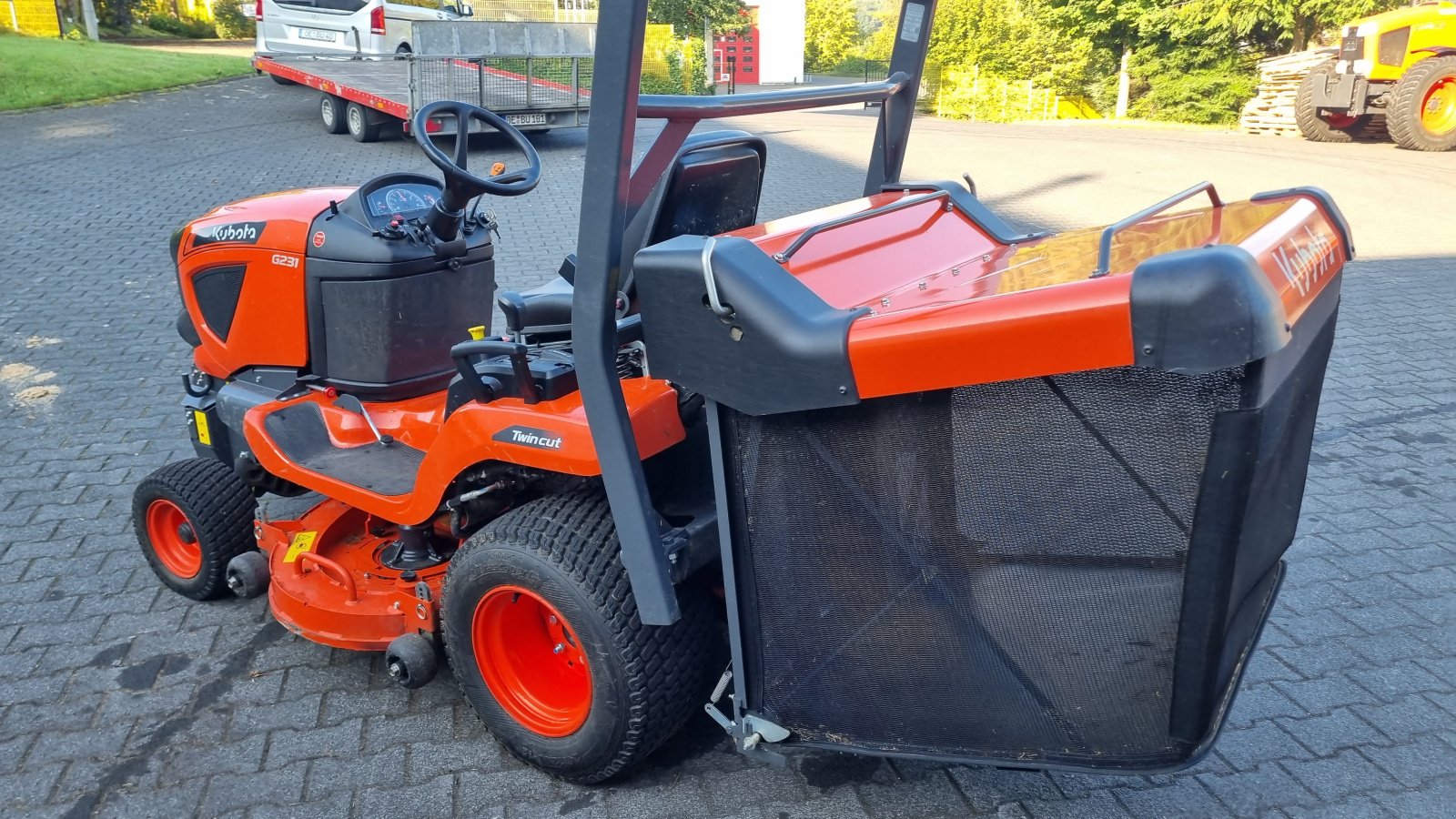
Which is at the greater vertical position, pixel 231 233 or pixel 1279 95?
pixel 1279 95

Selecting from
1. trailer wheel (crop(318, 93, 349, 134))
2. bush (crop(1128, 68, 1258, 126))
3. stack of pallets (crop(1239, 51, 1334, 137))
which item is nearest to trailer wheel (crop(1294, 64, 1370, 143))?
stack of pallets (crop(1239, 51, 1334, 137))

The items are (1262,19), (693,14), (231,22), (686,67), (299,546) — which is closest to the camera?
(299,546)

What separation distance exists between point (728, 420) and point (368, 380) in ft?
5.55

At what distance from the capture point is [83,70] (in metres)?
17.5

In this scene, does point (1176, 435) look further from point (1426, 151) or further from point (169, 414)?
point (1426, 151)

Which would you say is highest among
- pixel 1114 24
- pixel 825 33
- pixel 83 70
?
pixel 1114 24

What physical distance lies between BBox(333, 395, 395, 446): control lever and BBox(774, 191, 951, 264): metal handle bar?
1613 millimetres

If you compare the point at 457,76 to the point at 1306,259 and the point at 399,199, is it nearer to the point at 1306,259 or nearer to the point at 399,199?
the point at 399,199

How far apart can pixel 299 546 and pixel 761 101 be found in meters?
1.90

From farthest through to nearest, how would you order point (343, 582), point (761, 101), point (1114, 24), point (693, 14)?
point (1114, 24), point (693, 14), point (343, 582), point (761, 101)

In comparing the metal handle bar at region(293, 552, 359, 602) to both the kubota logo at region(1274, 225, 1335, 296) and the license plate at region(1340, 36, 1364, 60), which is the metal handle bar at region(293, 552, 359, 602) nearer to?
the kubota logo at region(1274, 225, 1335, 296)

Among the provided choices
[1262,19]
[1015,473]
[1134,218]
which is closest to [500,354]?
[1015,473]

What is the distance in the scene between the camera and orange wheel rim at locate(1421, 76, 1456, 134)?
43.6ft

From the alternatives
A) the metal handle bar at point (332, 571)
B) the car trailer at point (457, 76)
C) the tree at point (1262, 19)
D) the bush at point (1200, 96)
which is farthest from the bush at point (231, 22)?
the metal handle bar at point (332, 571)
